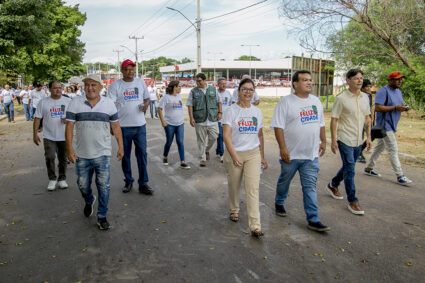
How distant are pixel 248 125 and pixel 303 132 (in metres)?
0.70

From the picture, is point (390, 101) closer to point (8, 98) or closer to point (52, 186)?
point (52, 186)

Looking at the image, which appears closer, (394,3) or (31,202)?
(31,202)

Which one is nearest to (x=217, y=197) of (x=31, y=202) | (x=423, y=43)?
(x=31, y=202)

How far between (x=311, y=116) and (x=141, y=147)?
9.68ft

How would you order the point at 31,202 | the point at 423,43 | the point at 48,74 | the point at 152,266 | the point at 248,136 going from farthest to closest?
1. the point at 48,74
2. the point at 423,43
3. the point at 31,202
4. the point at 248,136
5. the point at 152,266

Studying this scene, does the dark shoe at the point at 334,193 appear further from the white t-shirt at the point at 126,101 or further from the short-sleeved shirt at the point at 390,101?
the white t-shirt at the point at 126,101

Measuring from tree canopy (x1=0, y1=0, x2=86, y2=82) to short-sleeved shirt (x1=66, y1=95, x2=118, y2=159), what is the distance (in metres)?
11.5

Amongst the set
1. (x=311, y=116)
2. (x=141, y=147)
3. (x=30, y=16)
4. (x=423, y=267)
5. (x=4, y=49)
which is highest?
(x=30, y=16)

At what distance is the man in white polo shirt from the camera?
4.44 m

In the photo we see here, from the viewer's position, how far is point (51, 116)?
21.1ft

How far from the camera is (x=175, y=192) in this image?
6105mm

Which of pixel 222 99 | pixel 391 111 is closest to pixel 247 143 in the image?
pixel 391 111

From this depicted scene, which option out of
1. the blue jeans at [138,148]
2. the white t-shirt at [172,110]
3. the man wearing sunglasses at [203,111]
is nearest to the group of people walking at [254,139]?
the blue jeans at [138,148]

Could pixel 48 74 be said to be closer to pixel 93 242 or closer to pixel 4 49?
pixel 4 49
